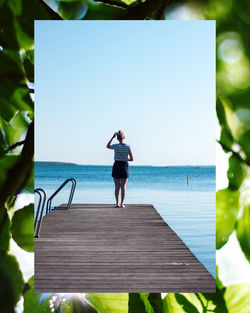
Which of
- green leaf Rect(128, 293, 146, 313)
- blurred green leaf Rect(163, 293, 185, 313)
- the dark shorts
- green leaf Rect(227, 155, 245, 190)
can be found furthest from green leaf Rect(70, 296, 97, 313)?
the dark shorts

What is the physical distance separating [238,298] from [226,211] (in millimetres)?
402

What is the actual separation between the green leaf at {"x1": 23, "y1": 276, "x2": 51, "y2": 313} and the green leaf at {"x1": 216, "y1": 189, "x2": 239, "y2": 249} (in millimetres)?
678

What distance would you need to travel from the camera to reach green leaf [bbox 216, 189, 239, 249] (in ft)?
3.77

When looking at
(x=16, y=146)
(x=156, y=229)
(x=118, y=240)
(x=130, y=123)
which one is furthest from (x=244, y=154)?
(x=130, y=123)

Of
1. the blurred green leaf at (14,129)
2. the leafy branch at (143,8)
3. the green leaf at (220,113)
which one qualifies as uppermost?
the leafy branch at (143,8)

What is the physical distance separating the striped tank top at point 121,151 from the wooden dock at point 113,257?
546mm

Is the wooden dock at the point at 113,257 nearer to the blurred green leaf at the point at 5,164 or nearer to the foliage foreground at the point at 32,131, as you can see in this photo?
the foliage foreground at the point at 32,131

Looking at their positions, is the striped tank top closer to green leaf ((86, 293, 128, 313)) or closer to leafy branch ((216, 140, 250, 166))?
green leaf ((86, 293, 128, 313))

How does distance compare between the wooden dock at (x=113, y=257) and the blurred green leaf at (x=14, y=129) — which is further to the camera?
the wooden dock at (x=113, y=257)

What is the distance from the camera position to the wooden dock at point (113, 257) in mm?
1621

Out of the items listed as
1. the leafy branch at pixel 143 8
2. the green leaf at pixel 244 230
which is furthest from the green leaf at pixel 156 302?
the leafy branch at pixel 143 8

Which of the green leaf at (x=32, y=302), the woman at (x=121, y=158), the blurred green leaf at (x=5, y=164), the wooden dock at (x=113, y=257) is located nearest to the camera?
the blurred green leaf at (x=5, y=164)

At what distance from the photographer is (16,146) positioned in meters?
1.24

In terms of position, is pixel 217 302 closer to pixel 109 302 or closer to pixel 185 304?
pixel 185 304
